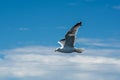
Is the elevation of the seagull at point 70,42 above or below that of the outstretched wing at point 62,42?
below

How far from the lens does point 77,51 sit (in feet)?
238

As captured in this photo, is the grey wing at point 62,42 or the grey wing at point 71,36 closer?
the grey wing at point 71,36

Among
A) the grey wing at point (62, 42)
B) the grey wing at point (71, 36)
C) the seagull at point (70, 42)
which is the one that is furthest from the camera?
the grey wing at point (62, 42)

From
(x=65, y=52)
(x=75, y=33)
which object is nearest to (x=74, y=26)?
(x=75, y=33)

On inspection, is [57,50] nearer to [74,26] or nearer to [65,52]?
[65,52]

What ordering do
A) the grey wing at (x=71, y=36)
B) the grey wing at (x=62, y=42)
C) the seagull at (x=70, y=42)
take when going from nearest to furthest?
1. the grey wing at (x=71, y=36)
2. the seagull at (x=70, y=42)
3. the grey wing at (x=62, y=42)

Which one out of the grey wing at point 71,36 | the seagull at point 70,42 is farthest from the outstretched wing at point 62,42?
the grey wing at point 71,36

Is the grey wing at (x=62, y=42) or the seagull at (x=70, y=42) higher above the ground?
the grey wing at (x=62, y=42)

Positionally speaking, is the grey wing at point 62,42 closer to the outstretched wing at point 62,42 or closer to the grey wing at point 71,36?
the outstretched wing at point 62,42

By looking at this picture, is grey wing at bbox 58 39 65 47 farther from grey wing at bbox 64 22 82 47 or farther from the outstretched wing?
grey wing at bbox 64 22 82 47

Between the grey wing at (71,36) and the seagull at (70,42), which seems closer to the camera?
the grey wing at (71,36)

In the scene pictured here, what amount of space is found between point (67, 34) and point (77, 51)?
249 centimetres

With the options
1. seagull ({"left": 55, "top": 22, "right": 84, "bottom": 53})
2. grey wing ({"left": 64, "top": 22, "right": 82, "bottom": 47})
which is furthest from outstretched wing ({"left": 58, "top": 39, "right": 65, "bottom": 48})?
grey wing ({"left": 64, "top": 22, "right": 82, "bottom": 47})

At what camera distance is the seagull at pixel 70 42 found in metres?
71.5
